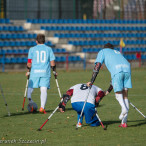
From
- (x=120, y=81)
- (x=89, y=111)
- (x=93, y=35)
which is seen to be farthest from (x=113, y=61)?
(x=93, y=35)

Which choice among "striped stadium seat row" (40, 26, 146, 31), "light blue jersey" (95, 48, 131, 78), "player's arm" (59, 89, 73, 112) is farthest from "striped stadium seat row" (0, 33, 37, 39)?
"light blue jersey" (95, 48, 131, 78)

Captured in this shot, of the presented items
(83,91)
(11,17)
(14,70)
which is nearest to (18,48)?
(14,70)

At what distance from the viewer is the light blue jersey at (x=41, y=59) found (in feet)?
37.3

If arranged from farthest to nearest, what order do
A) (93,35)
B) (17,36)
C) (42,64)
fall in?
(93,35) → (17,36) → (42,64)

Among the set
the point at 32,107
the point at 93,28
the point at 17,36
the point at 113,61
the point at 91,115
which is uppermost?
the point at 93,28

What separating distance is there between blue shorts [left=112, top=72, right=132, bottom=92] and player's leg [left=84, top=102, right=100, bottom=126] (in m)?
0.65

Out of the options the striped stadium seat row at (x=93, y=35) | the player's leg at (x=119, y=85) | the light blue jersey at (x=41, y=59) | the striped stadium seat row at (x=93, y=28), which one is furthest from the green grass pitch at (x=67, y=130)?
the striped stadium seat row at (x=93, y=28)

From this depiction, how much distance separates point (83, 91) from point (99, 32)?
27040 mm

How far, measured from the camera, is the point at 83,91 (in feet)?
30.8

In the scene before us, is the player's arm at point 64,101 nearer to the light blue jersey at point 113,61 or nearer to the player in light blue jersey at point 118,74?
the player in light blue jersey at point 118,74

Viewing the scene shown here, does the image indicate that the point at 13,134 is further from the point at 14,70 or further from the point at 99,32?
the point at 99,32

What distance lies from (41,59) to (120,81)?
3.03 m

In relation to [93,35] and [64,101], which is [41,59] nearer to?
[64,101]

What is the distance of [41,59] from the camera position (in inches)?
449
